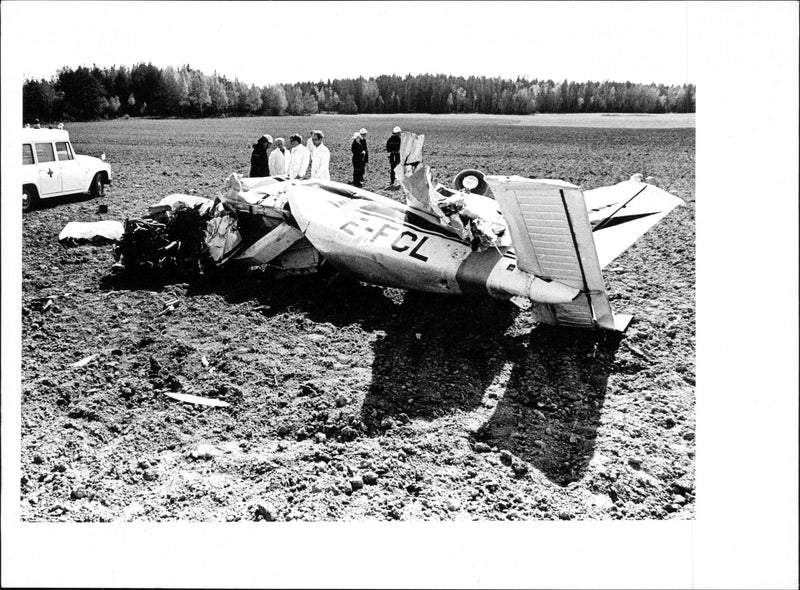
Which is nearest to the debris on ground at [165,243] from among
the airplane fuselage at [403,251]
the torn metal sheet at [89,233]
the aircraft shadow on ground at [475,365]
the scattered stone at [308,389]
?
the aircraft shadow on ground at [475,365]

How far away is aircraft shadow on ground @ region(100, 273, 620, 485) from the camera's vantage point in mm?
4715

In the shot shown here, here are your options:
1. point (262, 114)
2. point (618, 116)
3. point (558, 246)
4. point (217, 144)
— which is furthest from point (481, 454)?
point (217, 144)

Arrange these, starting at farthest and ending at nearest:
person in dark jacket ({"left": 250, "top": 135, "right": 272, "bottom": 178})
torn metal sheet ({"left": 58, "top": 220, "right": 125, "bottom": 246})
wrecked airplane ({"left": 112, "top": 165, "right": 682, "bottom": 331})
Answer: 1. person in dark jacket ({"left": 250, "top": 135, "right": 272, "bottom": 178})
2. torn metal sheet ({"left": 58, "top": 220, "right": 125, "bottom": 246})
3. wrecked airplane ({"left": 112, "top": 165, "right": 682, "bottom": 331})

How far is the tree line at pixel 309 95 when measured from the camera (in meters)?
7.18

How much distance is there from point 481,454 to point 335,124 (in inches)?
402

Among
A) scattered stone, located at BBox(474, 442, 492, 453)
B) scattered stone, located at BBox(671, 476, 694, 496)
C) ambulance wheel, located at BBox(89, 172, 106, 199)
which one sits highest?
ambulance wheel, located at BBox(89, 172, 106, 199)

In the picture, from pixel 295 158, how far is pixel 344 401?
603cm

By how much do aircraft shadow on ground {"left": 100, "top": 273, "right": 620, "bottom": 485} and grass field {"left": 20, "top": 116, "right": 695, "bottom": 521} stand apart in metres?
0.02

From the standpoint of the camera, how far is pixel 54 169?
9.92 m

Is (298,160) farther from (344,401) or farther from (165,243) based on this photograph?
(344,401)

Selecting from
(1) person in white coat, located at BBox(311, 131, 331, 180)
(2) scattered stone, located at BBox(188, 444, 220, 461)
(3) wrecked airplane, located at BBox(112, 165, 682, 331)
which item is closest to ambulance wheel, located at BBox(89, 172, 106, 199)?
(3) wrecked airplane, located at BBox(112, 165, 682, 331)

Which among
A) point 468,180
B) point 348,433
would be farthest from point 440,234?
point 348,433

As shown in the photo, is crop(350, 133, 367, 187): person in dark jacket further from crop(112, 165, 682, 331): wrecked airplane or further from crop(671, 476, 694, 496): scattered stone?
crop(671, 476, 694, 496): scattered stone

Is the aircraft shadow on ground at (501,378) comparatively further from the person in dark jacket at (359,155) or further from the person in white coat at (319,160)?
the person in dark jacket at (359,155)
